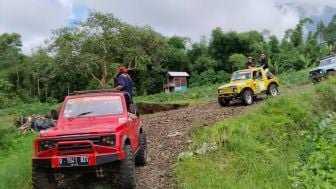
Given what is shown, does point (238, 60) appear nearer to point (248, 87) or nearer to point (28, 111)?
point (28, 111)

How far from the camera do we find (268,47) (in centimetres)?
5069

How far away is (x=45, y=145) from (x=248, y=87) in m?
11.4

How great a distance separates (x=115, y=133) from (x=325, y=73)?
60.9 ft

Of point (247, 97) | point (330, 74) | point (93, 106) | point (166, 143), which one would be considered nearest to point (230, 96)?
point (247, 97)

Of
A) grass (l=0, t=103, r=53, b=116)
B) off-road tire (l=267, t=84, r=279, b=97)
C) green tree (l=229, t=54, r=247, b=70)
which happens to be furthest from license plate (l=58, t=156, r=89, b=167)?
green tree (l=229, t=54, r=247, b=70)

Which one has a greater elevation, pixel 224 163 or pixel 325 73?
pixel 325 73

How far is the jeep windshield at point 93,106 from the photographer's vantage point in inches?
383

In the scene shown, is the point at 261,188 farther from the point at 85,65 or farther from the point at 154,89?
the point at 154,89

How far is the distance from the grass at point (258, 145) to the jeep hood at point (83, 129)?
1785mm

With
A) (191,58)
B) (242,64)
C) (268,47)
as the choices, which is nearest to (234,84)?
(242,64)

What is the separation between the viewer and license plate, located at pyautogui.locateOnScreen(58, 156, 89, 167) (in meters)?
7.94

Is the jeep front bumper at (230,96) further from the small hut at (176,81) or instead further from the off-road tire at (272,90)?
the small hut at (176,81)

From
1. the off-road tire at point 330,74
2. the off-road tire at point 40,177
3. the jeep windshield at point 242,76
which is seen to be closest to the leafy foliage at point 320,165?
the off-road tire at point 40,177

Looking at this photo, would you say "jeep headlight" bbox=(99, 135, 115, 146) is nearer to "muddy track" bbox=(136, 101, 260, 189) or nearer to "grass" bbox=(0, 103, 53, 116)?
"muddy track" bbox=(136, 101, 260, 189)
